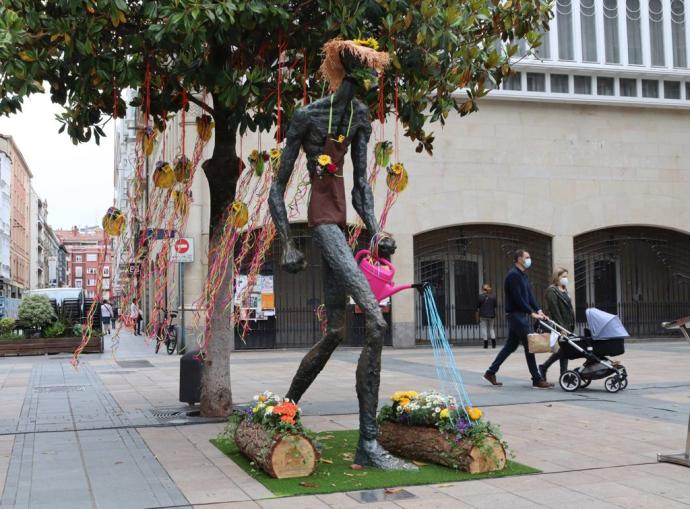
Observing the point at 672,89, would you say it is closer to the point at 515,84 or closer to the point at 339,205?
the point at 515,84

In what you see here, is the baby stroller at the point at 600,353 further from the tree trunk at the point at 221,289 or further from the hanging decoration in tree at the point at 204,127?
the hanging decoration in tree at the point at 204,127

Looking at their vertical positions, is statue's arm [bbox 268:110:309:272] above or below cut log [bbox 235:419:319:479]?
above

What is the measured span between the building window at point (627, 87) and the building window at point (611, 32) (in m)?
0.66

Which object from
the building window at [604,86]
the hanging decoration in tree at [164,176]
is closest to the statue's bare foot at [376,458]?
the hanging decoration in tree at [164,176]

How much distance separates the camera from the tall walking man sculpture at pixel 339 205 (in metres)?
5.90

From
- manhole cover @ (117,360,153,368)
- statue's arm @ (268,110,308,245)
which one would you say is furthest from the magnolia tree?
manhole cover @ (117,360,153,368)

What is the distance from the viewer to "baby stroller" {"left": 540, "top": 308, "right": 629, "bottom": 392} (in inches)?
428

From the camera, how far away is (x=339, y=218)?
6191 mm

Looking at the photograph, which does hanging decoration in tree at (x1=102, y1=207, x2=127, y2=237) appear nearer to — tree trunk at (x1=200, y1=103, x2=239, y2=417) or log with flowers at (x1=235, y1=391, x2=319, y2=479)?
tree trunk at (x1=200, y1=103, x2=239, y2=417)

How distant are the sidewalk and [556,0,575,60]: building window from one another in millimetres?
12724

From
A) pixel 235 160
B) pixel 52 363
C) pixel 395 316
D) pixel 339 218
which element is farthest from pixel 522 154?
pixel 339 218

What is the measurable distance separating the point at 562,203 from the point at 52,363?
15.0m

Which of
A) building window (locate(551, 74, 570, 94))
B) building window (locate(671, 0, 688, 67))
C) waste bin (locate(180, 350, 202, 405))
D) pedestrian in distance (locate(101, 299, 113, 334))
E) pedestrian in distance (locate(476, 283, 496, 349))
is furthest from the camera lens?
pedestrian in distance (locate(101, 299, 113, 334))

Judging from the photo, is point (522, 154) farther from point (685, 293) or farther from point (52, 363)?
point (52, 363)
